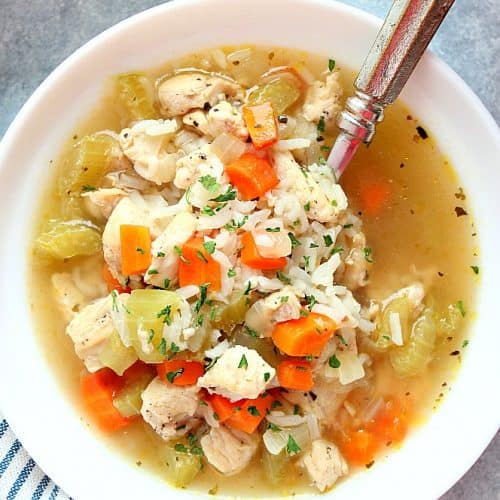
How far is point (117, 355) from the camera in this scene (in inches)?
104

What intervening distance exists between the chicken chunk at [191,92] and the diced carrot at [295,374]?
0.89 metres

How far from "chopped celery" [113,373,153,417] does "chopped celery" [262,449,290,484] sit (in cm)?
47

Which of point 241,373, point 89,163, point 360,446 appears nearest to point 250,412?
point 241,373

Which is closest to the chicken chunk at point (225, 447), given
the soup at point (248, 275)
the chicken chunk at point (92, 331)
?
the soup at point (248, 275)

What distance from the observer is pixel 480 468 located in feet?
9.50

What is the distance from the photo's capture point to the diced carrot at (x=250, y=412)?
104 inches

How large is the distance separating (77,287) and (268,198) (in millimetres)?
758

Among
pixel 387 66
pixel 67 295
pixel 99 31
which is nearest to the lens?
pixel 387 66

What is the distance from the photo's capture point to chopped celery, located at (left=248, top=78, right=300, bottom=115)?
2.70m

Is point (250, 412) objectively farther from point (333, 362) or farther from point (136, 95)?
point (136, 95)

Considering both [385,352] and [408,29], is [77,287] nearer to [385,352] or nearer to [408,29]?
[385,352]

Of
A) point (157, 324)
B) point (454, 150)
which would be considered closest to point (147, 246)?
point (157, 324)

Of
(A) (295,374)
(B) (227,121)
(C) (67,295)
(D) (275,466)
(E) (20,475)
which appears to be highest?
(B) (227,121)

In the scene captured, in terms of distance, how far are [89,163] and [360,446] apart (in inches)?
52.8
